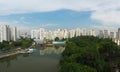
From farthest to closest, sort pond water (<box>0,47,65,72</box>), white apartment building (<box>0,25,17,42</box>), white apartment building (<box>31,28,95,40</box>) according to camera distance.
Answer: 1. white apartment building (<box>31,28,95,40</box>)
2. white apartment building (<box>0,25,17,42</box>)
3. pond water (<box>0,47,65,72</box>)

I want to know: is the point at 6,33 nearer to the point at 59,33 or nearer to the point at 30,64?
the point at 59,33

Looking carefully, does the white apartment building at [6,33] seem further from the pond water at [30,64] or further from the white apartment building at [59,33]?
the pond water at [30,64]

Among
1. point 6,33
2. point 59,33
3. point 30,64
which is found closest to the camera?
point 30,64

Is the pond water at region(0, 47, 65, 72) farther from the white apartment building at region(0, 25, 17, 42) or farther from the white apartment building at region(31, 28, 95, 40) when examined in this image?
the white apartment building at region(31, 28, 95, 40)

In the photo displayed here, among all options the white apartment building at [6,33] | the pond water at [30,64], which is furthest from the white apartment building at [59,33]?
the pond water at [30,64]

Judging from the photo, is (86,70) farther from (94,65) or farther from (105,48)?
(105,48)

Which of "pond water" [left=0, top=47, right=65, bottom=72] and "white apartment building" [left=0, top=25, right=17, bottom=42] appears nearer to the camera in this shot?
"pond water" [left=0, top=47, right=65, bottom=72]

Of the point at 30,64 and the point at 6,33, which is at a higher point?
the point at 6,33

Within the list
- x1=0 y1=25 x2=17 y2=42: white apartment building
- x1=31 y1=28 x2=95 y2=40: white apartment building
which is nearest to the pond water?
x1=0 y1=25 x2=17 y2=42: white apartment building

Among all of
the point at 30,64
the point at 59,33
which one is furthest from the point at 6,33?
the point at 30,64

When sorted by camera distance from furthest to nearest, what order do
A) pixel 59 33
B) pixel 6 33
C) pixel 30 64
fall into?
pixel 59 33
pixel 6 33
pixel 30 64

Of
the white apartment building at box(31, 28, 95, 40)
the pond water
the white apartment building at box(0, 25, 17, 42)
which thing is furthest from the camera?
the white apartment building at box(31, 28, 95, 40)
